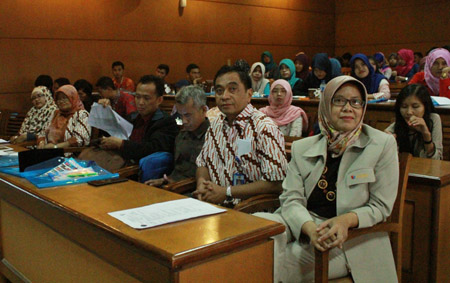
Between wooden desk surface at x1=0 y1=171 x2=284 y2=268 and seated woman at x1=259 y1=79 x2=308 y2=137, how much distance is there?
8.87 feet

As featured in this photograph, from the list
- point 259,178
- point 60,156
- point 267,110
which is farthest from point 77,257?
point 267,110

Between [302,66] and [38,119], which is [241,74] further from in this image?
[302,66]

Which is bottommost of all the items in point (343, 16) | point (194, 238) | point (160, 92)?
point (194, 238)

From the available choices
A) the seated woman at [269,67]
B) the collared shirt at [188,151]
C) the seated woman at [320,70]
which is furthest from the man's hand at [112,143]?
the seated woman at [269,67]

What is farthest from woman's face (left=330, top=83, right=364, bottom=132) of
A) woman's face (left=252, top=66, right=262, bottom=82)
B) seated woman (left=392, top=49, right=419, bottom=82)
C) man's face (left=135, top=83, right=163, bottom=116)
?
seated woman (left=392, top=49, right=419, bottom=82)

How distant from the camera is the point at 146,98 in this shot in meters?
3.13

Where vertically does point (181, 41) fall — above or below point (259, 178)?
above

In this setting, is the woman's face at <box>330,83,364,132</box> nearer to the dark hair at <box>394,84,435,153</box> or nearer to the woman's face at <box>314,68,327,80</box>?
the dark hair at <box>394,84,435,153</box>

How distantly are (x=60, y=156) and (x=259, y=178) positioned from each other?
992mm

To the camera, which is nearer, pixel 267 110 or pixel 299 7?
pixel 267 110

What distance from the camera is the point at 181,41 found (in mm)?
8742

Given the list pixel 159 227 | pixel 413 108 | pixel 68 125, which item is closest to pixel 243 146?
pixel 159 227

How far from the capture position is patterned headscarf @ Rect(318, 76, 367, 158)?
1.86m

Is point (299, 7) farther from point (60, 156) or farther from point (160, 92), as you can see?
point (60, 156)
